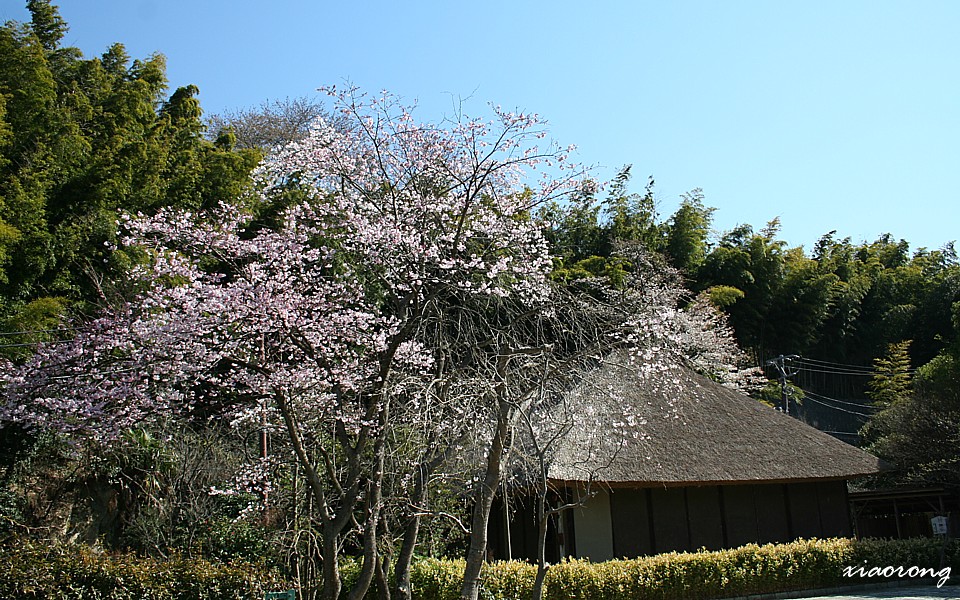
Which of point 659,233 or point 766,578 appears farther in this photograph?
point 659,233

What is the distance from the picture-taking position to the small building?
36.2 feet

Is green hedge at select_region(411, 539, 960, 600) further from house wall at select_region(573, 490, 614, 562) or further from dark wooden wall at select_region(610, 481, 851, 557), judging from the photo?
house wall at select_region(573, 490, 614, 562)

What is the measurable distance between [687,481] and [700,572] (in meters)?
1.53

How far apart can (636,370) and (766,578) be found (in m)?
5.41

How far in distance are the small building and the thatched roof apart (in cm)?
2

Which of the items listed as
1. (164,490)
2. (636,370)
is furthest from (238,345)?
(164,490)

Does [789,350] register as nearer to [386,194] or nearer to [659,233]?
[659,233]

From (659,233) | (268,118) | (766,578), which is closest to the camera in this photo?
(766,578)

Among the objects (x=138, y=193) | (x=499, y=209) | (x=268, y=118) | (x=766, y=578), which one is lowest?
(x=766, y=578)

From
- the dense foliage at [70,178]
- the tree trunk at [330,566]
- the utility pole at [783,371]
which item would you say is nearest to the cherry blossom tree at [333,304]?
the tree trunk at [330,566]

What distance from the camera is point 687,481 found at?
11359mm

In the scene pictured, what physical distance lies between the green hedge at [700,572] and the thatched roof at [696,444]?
1218 millimetres

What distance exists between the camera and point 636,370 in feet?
24.4

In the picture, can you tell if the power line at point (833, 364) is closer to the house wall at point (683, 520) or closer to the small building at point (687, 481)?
the small building at point (687, 481)
